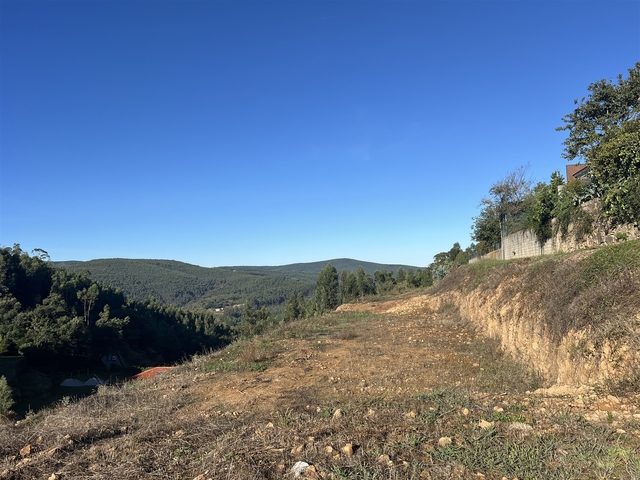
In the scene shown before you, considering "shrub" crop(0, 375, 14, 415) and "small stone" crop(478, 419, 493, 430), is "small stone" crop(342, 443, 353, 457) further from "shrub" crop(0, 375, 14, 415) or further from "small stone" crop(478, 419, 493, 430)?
"shrub" crop(0, 375, 14, 415)

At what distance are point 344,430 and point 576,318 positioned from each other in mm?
4952

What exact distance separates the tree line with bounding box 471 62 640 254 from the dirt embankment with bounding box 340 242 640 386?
9.53 feet

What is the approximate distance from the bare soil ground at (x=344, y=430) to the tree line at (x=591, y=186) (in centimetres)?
629

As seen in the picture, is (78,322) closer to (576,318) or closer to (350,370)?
(350,370)

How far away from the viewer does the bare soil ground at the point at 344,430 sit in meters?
3.55

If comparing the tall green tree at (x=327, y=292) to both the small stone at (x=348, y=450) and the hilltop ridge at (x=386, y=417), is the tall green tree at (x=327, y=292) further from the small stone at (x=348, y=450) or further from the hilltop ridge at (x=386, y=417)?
the small stone at (x=348, y=450)

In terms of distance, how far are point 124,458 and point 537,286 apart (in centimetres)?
975

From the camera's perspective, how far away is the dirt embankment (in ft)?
18.5

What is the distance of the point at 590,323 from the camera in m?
6.43

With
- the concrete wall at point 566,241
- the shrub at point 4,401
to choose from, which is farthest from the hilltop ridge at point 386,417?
the shrub at point 4,401

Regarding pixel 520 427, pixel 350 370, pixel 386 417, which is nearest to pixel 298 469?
pixel 386 417

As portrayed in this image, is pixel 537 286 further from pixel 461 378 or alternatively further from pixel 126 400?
pixel 126 400

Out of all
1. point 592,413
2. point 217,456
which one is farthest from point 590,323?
point 217,456

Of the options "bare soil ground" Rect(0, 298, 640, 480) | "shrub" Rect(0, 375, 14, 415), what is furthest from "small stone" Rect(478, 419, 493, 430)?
"shrub" Rect(0, 375, 14, 415)
